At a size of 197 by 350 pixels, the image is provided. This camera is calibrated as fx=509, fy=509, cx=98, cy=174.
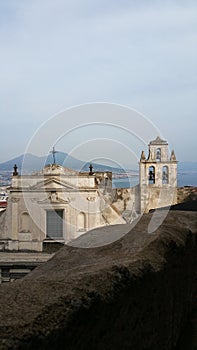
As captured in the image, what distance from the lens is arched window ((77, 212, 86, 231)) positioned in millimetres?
21188

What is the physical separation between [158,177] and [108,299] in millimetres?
20606

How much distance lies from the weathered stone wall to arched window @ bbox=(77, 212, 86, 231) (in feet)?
55.4

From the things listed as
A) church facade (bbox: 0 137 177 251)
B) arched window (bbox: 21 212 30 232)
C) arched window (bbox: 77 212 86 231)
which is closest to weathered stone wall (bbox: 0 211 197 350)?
church facade (bbox: 0 137 177 251)

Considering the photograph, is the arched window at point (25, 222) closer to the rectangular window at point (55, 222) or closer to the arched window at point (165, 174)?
the rectangular window at point (55, 222)

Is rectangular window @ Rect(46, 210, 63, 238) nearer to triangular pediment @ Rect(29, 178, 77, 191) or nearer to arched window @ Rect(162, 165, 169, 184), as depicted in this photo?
triangular pediment @ Rect(29, 178, 77, 191)

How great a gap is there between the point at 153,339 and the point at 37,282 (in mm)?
1081

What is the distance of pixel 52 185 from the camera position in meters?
21.1

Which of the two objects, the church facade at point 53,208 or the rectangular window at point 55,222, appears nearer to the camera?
the church facade at point 53,208

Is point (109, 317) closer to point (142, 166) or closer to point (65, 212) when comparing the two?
point (65, 212)

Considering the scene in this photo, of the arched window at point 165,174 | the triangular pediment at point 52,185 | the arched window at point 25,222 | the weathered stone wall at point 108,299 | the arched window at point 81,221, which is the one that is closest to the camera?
the weathered stone wall at point 108,299

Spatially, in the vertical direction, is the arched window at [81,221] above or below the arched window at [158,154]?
below

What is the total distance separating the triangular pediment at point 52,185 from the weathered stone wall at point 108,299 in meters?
16.6

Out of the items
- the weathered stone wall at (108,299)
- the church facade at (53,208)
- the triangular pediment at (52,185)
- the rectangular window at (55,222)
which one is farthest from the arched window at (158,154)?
the weathered stone wall at (108,299)

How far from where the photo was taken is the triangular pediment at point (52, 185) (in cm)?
2092
